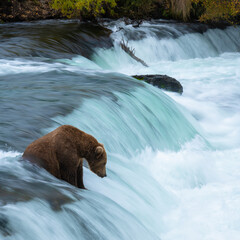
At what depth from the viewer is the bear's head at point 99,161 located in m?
3.40

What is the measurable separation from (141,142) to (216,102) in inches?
156

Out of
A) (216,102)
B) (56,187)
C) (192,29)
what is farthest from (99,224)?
(192,29)

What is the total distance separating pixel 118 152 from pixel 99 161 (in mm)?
1337

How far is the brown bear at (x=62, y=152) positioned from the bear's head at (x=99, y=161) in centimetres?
8

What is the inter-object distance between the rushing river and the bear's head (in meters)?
0.18

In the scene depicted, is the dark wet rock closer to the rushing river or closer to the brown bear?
the rushing river

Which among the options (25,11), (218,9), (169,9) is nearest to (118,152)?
(25,11)

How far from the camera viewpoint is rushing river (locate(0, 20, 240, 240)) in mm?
2957

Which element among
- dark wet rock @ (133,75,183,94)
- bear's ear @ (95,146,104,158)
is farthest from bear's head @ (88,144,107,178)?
dark wet rock @ (133,75,183,94)

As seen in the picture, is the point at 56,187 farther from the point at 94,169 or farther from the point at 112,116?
the point at 112,116

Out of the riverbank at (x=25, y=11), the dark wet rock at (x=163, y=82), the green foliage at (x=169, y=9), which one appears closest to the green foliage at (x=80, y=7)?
the green foliage at (x=169, y=9)

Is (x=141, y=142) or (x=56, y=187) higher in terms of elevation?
(x=56, y=187)

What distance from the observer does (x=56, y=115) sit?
15.8 ft

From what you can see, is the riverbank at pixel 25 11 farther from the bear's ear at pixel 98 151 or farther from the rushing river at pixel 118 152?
the bear's ear at pixel 98 151
